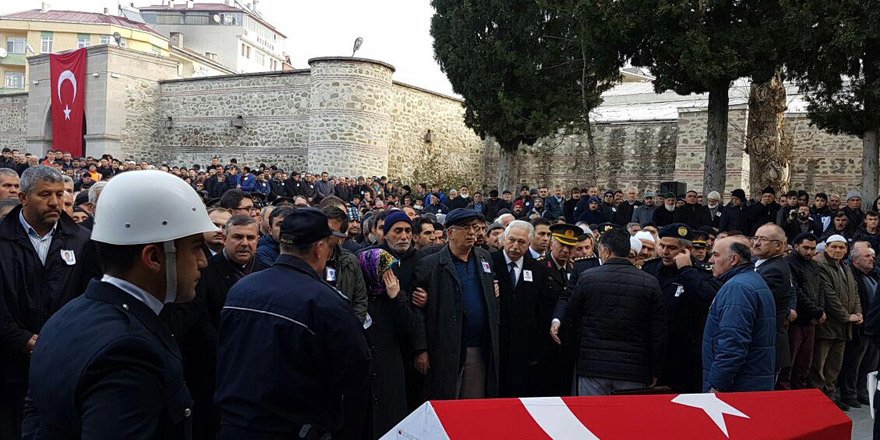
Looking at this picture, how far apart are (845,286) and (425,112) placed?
71.7 feet

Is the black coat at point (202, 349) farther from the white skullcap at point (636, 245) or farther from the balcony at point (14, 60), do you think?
the balcony at point (14, 60)

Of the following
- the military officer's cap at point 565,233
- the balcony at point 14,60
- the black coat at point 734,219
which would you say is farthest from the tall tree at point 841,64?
the balcony at point 14,60

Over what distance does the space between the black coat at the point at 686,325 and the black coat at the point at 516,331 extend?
1115mm

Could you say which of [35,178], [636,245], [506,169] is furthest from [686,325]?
[506,169]

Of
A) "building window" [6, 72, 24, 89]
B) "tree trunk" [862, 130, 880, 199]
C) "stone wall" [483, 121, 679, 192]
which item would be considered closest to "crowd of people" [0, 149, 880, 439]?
"tree trunk" [862, 130, 880, 199]

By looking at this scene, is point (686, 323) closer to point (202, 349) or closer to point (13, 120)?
point (202, 349)

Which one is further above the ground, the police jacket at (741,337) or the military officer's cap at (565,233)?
the military officer's cap at (565,233)

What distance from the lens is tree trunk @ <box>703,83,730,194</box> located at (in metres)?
15.8

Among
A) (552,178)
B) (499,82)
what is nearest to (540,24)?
(499,82)

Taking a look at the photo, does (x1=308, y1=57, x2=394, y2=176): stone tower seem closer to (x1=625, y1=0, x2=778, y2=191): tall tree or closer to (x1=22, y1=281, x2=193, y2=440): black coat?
(x1=625, y1=0, x2=778, y2=191): tall tree

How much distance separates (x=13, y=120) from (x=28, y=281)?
3457 cm

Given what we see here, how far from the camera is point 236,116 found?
1102 inches

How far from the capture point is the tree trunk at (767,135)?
62.2 ft

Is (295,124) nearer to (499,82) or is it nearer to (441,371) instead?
(499,82)
